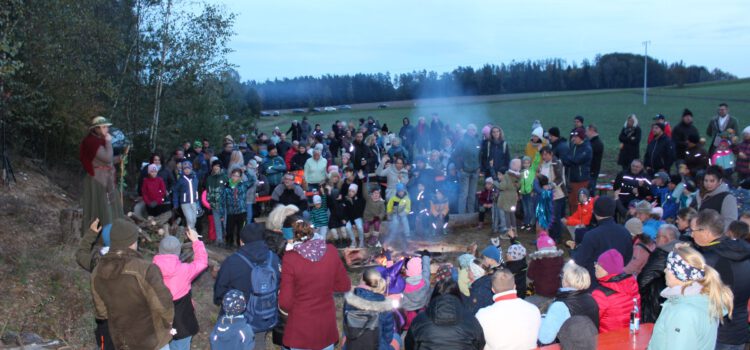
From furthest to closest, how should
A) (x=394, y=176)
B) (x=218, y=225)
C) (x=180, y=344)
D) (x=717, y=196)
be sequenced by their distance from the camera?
(x=394, y=176) → (x=218, y=225) → (x=717, y=196) → (x=180, y=344)

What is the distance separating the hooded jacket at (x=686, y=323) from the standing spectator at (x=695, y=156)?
8306 mm

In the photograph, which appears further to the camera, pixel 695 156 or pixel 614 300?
pixel 695 156

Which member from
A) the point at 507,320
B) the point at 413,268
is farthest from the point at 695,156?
the point at 507,320

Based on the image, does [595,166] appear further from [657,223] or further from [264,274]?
[264,274]

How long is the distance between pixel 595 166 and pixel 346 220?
6172 millimetres

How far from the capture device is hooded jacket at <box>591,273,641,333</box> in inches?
223

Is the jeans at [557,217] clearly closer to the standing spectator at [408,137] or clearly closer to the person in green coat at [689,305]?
the person in green coat at [689,305]

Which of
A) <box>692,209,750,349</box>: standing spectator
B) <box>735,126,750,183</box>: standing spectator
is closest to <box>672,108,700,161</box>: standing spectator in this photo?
<box>735,126,750,183</box>: standing spectator

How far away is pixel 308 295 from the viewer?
529 cm

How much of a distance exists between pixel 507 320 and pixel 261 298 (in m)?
2.28

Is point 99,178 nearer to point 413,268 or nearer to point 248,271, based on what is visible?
point 248,271

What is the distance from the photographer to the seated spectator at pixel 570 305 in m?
5.27

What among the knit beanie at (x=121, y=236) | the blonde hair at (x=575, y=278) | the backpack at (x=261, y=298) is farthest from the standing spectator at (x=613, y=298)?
the knit beanie at (x=121, y=236)

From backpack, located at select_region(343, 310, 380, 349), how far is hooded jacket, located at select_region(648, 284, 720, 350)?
2.09 meters
